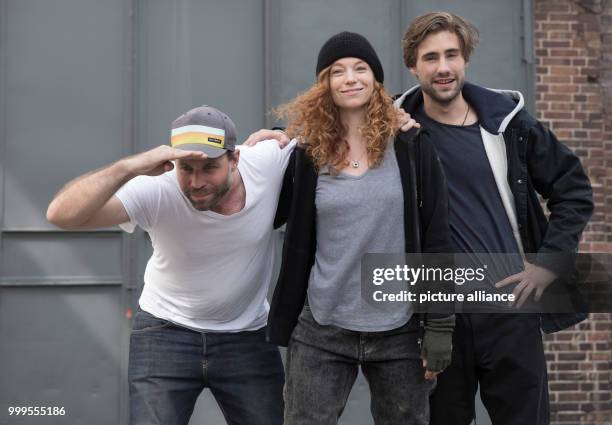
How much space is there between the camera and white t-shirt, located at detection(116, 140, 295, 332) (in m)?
3.90

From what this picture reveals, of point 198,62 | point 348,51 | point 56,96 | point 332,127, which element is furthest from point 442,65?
point 56,96

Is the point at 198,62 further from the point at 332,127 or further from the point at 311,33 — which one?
the point at 332,127

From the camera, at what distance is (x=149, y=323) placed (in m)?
4.07

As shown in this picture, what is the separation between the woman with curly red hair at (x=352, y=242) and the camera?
3.68 meters

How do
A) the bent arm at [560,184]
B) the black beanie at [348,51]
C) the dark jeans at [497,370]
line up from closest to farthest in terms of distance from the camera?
the black beanie at [348,51] < the dark jeans at [497,370] < the bent arm at [560,184]

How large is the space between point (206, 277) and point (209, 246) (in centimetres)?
14

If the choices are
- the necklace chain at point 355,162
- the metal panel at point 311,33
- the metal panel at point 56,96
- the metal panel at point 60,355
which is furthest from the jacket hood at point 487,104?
the metal panel at point 60,355

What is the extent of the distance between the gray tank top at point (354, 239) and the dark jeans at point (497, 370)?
396 millimetres

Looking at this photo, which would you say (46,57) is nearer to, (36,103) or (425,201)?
(36,103)

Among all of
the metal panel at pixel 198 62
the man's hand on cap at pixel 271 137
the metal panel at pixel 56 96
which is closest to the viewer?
the man's hand on cap at pixel 271 137

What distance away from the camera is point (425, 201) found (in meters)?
3.75

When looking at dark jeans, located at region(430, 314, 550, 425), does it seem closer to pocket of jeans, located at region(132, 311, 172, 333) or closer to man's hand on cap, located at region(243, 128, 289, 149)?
man's hand on cap, located at region(243, 128, 289, 149)

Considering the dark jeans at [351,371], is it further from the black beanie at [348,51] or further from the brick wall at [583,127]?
the brick wall at [583,127]

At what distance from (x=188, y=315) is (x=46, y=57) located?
12.8ft
